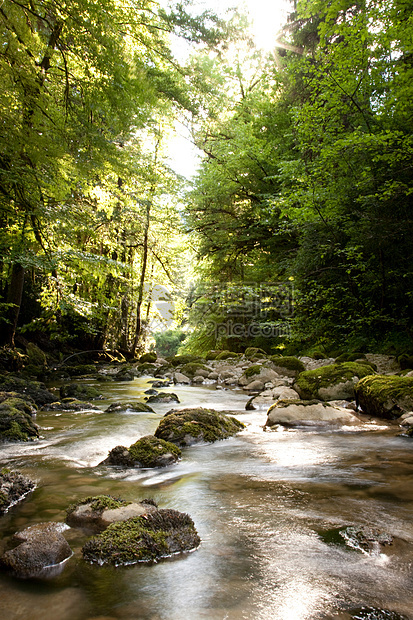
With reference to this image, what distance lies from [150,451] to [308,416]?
2.57 meters

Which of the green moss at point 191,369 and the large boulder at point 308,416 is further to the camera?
the green moss at point 191,369

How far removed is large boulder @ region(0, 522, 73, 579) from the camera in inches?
72.1

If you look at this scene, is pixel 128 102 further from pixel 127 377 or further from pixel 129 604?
pixel 127 377

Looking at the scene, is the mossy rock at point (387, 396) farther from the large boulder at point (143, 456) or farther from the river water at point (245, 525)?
the large boulder at point (143, 456)

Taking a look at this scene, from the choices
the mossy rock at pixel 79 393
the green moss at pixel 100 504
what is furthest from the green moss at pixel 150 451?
the mossy rock at pixel 79 393

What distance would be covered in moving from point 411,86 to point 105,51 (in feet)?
21.7

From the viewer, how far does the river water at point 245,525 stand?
161 centimetres

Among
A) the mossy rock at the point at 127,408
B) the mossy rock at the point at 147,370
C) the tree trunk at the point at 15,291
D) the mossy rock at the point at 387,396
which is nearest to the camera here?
the mossy rock at the point at 387,396

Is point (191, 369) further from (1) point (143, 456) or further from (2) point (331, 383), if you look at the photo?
(1) point (143, 456)

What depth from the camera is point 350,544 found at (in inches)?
81.4

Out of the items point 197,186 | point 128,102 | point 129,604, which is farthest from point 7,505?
point 197,186

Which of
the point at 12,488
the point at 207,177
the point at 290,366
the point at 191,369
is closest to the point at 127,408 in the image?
the point at 12,488

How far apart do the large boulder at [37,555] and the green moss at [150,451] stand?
62.5 inches

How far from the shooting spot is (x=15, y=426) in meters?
4.53
